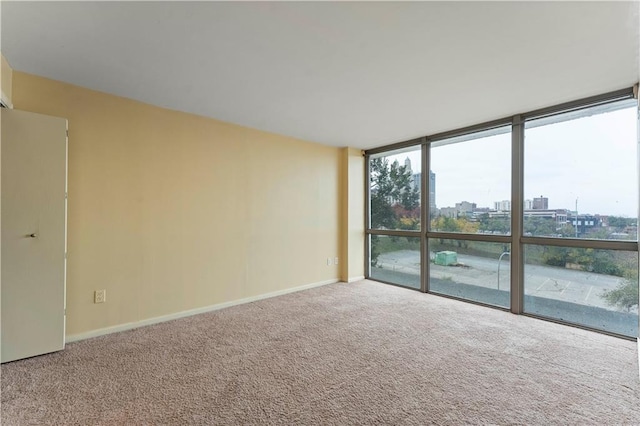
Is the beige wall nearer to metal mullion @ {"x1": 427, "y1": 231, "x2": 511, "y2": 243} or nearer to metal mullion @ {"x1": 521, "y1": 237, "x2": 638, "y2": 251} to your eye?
metal mullion @ {"x1": 427, "y1": 231, "x2": 511, "y2": 243}

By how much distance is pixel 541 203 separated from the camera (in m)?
3.31

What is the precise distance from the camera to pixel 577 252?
3053mm

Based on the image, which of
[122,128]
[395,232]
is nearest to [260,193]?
[122,128]

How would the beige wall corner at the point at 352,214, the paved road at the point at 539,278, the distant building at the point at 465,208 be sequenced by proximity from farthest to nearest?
the beige wall corner at the point at 352,214, the distant building at the point at 465,208, the paved road at the point at 539,278

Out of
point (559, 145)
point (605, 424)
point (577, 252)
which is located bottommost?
point (605, 424)

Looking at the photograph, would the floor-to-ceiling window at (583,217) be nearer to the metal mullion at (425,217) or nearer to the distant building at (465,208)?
the distant building at (465,208)

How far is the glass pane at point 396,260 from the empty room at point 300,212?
2.6 inches

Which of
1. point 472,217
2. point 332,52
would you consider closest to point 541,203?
point 472,217

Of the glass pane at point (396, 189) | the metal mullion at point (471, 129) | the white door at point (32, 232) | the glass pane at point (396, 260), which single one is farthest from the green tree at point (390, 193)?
the white door at point (32, 232)

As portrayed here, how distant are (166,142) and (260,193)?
1320 mm

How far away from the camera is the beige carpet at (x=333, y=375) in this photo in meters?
1.71

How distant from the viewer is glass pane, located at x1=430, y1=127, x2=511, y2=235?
362cm

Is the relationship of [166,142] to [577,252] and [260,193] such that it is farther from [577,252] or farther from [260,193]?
[577,252]

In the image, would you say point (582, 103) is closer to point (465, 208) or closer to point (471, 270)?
point (465, 208)
